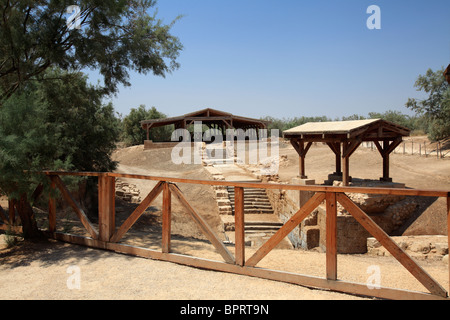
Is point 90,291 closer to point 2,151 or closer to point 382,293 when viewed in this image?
point 2,151

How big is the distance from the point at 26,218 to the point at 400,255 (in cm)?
568

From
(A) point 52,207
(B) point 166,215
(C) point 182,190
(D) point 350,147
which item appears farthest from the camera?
(C) point 182,190

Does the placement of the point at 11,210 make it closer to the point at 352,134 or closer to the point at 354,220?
the point at 354,220

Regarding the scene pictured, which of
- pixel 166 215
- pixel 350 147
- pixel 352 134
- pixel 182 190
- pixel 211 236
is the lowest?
pixel 182 190

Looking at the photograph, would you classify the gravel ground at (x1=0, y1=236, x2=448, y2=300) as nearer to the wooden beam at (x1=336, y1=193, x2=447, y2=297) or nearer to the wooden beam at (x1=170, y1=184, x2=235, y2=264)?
the wooden beam at (x1=170, y1=184, x2=235, y2=264)

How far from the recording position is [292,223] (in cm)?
376

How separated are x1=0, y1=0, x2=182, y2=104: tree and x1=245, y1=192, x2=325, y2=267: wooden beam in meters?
6.25

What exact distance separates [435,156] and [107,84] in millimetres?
22699

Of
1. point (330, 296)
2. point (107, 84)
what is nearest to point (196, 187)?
point (107, 84)

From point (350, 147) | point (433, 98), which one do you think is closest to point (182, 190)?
point (350, 147)

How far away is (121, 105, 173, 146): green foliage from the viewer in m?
47.2

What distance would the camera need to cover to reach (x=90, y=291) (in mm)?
3643

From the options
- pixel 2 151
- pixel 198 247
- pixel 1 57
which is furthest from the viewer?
pixel 1 57

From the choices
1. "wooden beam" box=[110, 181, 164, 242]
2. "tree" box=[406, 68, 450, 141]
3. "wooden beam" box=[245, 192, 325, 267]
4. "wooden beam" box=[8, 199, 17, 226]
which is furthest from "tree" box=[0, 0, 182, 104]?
"tree" box=[406, 68, 450, 141]
